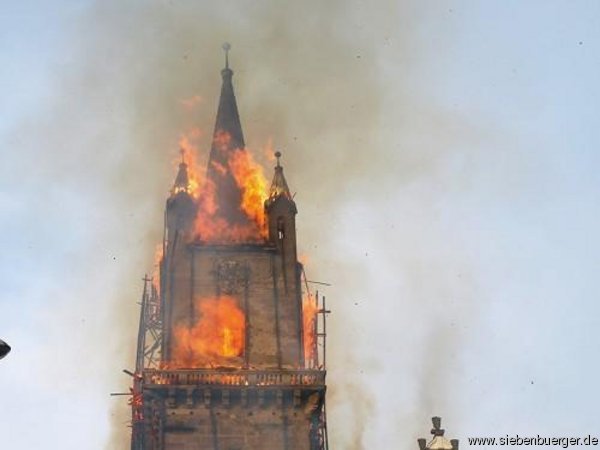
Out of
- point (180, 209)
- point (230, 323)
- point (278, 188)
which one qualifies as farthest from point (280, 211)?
point (230, 323)

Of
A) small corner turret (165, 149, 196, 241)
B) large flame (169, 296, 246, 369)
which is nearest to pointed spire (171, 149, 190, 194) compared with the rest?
small corner turret (165, 149, 196, 241)

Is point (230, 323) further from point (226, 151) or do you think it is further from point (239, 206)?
point (226, 151)

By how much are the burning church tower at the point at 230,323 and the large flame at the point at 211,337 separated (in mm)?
57

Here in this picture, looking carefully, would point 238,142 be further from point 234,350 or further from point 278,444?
point 278,444

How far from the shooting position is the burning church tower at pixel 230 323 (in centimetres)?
4278

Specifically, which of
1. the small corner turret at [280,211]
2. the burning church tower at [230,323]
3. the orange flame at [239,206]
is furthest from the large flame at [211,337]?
the small corner turret at [280,211]

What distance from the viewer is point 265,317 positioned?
4734 cm

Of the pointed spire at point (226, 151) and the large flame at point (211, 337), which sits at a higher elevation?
the pointed spire at point (226, 151)

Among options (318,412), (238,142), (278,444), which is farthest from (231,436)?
(238,142)

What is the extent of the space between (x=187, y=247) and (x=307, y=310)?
9.01 meters

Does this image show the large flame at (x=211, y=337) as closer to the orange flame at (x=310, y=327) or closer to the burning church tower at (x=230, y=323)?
the burning church tower at (x=230, y=323)

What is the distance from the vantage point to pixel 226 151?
54906mm

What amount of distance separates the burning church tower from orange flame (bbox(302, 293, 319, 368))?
71 mm

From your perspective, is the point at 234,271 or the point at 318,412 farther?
the point at 234,271
